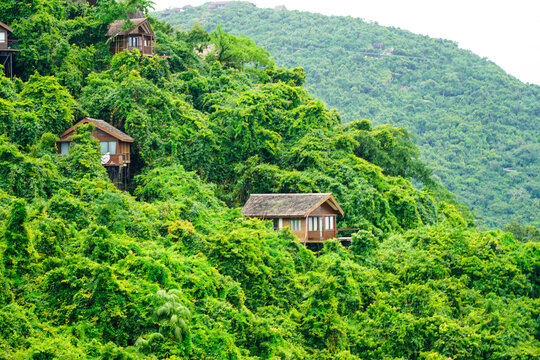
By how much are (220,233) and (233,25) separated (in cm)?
13766

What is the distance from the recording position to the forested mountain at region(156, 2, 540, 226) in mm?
93438

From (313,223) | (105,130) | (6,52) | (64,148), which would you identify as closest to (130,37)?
(6,52)

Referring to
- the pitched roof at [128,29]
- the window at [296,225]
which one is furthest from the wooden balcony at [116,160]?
the pitched roof at [128,29]

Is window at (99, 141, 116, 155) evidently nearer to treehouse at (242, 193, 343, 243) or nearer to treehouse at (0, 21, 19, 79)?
treehouse at (242, 193, 343, 243)

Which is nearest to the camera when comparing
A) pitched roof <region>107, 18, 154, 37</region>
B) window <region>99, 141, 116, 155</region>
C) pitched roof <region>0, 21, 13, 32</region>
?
window <region>99, 141, 116, 155</region>

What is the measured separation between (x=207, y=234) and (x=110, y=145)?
10.0 m

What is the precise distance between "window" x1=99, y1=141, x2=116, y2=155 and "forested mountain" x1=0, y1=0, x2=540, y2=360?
3.34 feet

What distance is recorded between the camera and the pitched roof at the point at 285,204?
123 feet

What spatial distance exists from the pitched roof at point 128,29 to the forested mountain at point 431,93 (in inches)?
2016

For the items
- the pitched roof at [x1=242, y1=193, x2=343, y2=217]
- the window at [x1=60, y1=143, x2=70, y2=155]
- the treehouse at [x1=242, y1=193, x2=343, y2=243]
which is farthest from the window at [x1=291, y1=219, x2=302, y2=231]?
the window at [x1=60, y1=143, x2=70, y2=155]

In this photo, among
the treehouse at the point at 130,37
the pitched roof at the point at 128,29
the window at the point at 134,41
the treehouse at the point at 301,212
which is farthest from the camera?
the window at the point at 134,41

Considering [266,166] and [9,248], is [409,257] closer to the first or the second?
[266,166]

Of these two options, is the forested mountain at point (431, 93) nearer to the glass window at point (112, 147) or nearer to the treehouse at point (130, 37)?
the treehouse at point (130, 37)

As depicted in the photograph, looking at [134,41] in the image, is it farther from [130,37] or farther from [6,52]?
[6,52]
